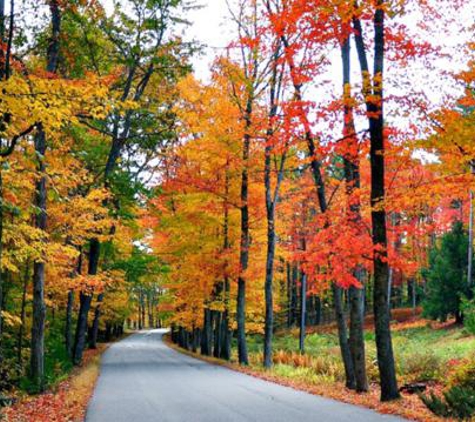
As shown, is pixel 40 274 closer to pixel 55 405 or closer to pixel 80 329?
pixel 55 405

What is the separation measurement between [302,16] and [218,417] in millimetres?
9404

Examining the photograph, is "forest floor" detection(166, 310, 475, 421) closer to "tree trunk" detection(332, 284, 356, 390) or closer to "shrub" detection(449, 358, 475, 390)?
"shrub" detection(449, 358, 475, 390)

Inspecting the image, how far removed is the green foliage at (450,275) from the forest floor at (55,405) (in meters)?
26.2

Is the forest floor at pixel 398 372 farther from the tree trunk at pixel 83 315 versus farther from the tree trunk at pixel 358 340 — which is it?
the tree trunk at pixel 83 315

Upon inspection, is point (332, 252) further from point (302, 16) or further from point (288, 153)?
point (288, 153)

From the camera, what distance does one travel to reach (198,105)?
76.3 feet

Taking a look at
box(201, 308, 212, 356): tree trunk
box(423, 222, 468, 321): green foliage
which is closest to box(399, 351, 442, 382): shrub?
box(201, 308, 212, 356): tree trunk

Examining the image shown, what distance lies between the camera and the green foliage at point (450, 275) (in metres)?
34.1

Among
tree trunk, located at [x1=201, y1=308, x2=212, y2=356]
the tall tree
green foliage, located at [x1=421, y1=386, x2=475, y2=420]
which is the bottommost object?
tree trunk, located at [x1=201, y1=308, x2=212, y2=356]

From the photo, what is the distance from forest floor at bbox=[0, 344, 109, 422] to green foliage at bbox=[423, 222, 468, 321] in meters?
26.2

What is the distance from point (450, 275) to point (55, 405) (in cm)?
2901

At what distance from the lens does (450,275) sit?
3416cm

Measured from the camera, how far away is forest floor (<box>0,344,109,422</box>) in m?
9.87

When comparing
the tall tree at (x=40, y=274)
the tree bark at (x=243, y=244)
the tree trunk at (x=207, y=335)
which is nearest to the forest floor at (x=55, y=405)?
the tall tree at (x=40, y=274)
